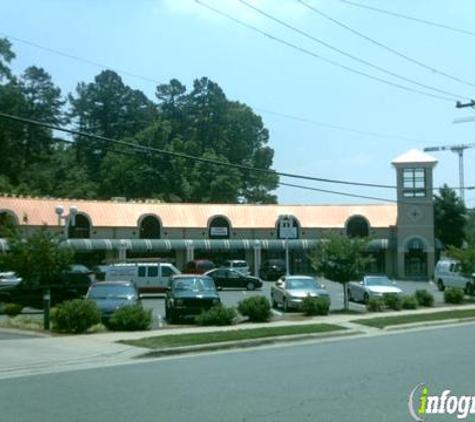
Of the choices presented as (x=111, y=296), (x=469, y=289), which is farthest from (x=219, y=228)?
(x=111, y=296)

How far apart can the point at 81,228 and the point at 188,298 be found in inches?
1210

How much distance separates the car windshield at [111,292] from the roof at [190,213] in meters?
27.6

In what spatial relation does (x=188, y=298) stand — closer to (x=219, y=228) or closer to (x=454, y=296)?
(x=454, y=296)

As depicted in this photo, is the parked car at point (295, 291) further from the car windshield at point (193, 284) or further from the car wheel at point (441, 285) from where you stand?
the car wheel at point (441, 285)

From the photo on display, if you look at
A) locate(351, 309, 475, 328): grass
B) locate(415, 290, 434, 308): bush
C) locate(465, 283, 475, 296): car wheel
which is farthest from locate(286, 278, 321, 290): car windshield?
locate(465, 283, 475, 296): car wheel

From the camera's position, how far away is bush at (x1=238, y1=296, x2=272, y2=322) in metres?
23.0

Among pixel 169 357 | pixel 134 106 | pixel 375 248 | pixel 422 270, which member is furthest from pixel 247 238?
pixel 134 106

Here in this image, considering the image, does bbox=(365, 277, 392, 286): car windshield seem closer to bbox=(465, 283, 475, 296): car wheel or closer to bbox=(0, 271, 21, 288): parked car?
bbox=(465, 283, 475, 296): car wheel

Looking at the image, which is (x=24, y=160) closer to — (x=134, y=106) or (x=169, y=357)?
(x=134, y=106)

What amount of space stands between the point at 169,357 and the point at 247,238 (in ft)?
135

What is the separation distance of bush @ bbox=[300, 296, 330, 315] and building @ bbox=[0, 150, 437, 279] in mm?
26746

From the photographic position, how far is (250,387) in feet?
35.6

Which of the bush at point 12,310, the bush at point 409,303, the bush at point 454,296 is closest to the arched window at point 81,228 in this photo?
the bush at point 12,310

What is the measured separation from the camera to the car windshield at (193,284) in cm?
2384
